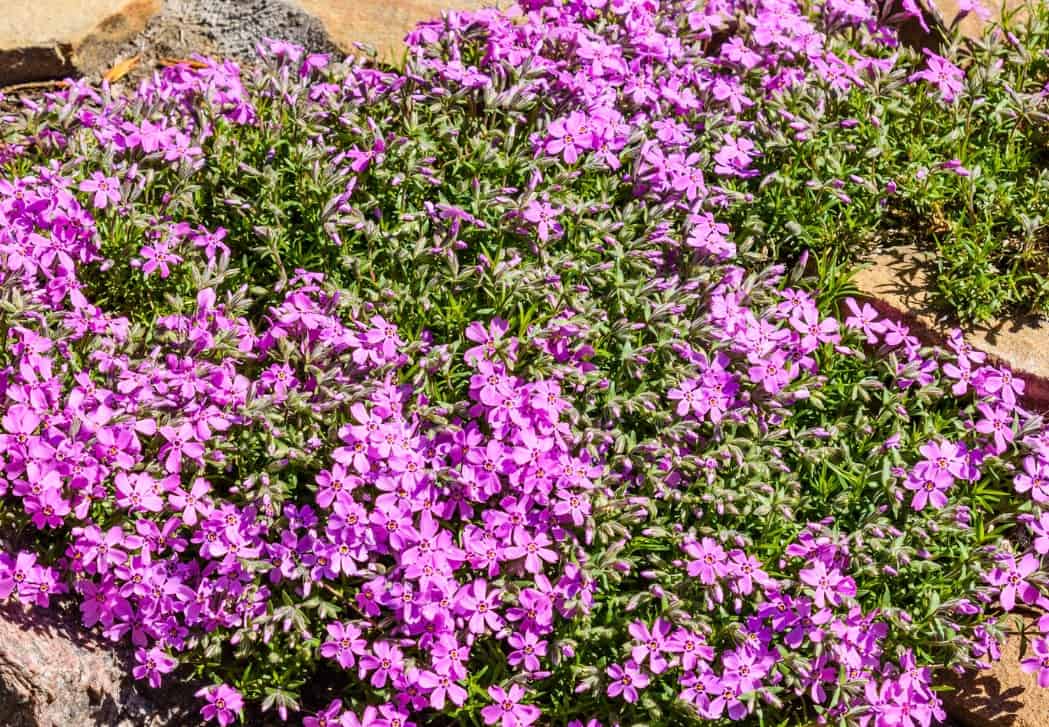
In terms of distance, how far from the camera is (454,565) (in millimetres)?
4160

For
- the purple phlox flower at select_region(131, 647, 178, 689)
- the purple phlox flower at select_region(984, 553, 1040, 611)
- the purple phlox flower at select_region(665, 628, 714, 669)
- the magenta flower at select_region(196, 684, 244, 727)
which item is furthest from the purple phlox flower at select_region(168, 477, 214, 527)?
the purple phlox flower at select_region(984, 553, 1040, 611)

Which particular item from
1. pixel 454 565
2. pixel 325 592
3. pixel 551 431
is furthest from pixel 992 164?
pixel 325 592

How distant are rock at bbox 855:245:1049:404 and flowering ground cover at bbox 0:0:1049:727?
0.13 m

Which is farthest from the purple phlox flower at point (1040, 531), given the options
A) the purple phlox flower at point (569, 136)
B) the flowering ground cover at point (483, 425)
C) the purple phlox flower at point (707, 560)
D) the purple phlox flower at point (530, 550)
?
the purple phlox flower at point (569, 136)

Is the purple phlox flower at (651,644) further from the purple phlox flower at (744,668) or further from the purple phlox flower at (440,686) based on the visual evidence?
the purple phlox flower at (440,686)

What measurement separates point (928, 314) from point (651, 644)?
6.79 ft

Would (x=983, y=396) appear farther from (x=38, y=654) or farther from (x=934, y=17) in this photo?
(x=38, y=654)

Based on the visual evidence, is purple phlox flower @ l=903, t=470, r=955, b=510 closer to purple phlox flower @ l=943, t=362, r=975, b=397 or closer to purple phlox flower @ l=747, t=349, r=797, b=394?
purple phlox flower @ l=943, t=362, r=975, b=397

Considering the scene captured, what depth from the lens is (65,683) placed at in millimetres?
4148

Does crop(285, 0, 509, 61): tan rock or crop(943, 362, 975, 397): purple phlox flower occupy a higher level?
crop(285, 0, 509, 61): tan rock

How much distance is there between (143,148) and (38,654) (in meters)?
2.12

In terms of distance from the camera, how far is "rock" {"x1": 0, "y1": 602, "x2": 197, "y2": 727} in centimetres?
404

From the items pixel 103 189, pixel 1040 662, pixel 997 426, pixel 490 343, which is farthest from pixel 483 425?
pixel 1040 662

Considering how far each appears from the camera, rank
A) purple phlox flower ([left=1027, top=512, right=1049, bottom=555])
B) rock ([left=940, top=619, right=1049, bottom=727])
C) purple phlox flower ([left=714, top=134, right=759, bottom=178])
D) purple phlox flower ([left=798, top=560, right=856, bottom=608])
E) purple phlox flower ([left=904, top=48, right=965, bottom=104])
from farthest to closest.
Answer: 1. purple phlox flower ([left=904, top=48, right=965, bottom=104])
2. purple phlox flower ([left=714, top=134, right=759, bottom=178])
3. rock ([left=940, top=619, right=1049, bottom=727])
4. purple phlox flower ([left=1027, top=512, right=1049, bottom=555])
5. purple phlox flower ([left=798, top=560, right=856, bottom=608])
